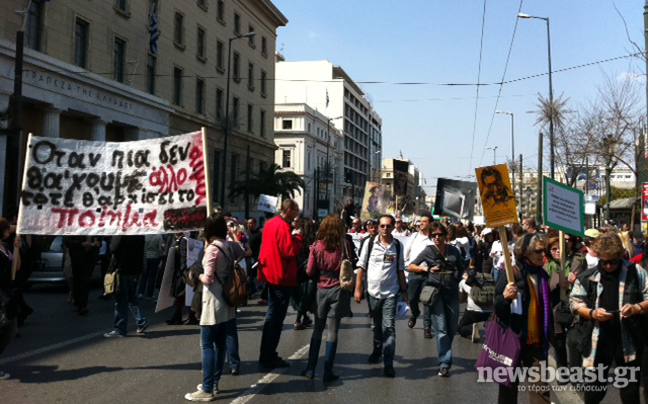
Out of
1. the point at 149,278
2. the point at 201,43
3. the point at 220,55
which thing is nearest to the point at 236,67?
the point at 220,55

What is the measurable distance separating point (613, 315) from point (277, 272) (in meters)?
3.64

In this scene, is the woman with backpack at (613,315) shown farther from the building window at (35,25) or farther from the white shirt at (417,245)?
the building window at (35,25)

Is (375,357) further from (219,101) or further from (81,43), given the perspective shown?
(219,101)

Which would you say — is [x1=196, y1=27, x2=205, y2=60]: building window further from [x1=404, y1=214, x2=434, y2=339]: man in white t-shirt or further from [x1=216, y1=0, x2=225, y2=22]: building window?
[x1=404, y1=214, x2=434, y2=339]: man in white t-shirt

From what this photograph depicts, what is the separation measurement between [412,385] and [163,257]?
807cm

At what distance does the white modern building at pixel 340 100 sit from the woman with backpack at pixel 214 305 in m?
72.1

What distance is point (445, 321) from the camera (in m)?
7.26

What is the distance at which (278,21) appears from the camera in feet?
174

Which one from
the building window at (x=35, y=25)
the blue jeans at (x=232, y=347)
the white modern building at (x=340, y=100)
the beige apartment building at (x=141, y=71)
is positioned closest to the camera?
the blue jeans at (x=232, y=347)

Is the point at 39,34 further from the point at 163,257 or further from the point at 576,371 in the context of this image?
the point at 576,371

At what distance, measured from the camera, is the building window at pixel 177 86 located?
3731 cm

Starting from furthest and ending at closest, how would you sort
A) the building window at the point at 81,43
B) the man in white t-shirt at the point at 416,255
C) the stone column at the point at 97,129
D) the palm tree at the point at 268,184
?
the palm tree at the point at 268,184 < the stone column at the point at 97,129 < the building window at the point at 81,43 < the man in white t-shirt at the point at 416,255

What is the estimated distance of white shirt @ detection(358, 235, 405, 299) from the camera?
7.09m

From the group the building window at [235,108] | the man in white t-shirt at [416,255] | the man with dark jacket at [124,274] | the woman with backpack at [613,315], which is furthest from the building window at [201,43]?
the woman with backpack at [613,315]
